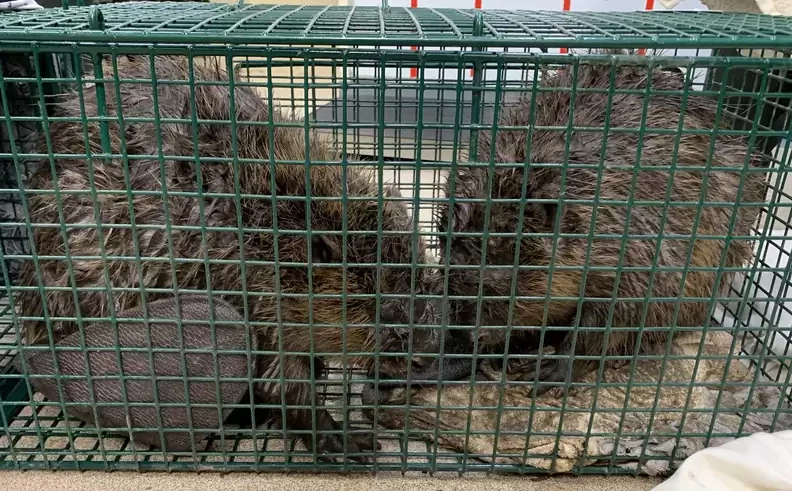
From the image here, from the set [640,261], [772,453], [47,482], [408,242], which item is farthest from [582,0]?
[47,482]

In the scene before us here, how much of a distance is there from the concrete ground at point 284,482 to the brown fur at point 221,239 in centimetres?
16

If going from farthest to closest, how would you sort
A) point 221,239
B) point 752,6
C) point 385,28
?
point 752,6
point 221,239
point 385,28

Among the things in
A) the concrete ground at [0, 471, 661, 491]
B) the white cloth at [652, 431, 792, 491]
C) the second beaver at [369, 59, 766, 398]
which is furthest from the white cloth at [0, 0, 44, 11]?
the white cloth at [652, 431, 792, 491]

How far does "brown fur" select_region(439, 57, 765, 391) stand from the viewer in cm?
244

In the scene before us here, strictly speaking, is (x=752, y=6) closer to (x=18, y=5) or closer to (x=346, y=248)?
(x=346, y=248)

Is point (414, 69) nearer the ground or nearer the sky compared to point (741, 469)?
nearer the sky

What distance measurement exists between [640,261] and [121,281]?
1837mm

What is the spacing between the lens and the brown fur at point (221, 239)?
6.78 ft

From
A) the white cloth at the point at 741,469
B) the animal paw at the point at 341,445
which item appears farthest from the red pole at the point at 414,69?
the white cloth at the point at 741,469

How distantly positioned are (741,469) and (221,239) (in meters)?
1.62

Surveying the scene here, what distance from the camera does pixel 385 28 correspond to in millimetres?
1965

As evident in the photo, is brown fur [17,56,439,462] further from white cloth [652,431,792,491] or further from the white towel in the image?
the white towel

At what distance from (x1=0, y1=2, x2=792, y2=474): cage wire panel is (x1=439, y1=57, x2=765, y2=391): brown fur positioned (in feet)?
0.04

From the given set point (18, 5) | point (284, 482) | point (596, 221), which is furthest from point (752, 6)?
point (18, 5)
